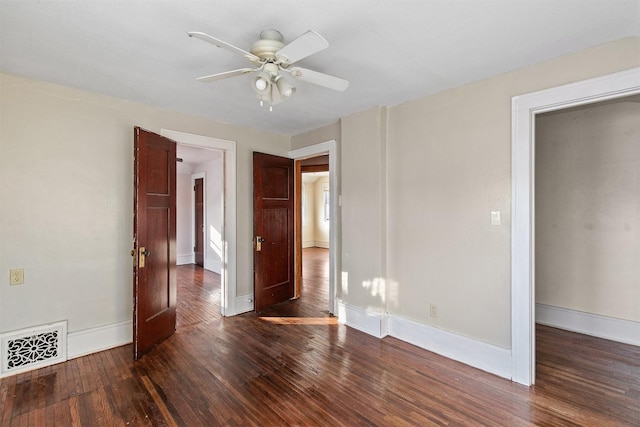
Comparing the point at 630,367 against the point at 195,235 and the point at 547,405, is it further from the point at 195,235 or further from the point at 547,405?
the point at 195,235

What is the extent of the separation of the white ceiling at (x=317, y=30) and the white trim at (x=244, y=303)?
100 inches

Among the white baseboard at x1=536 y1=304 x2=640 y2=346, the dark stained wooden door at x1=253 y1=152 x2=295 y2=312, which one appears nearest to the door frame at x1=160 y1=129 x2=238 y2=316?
the dark stained wooden door at x1=253 y1=152 x2=295 y2=312

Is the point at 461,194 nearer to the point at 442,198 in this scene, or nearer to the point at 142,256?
the point at 442,198

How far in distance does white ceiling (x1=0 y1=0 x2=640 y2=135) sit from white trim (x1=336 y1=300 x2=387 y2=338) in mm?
2325

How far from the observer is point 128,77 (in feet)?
8.05

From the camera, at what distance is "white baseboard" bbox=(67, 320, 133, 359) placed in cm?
270

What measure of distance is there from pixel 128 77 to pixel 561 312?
16.5 feet

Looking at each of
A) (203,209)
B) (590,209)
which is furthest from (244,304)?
(590,209)

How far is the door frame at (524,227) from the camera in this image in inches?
88.9

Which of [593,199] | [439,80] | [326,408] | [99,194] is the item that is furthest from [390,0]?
[593,199]

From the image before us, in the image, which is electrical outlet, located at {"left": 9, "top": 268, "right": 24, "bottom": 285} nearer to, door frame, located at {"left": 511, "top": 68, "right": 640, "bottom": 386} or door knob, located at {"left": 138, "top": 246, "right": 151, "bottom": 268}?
door knob, located at {"left": 138, "top": 246, "right": 151, "bottom": 268}

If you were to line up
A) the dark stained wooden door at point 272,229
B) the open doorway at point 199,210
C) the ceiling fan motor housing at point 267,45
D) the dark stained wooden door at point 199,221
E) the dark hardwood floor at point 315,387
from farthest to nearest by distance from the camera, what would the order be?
the dark stained wooden door at point 199,221 < the open doorway at point 199,210 < the dark stained wooden door at point 272,229 < the dark hardwood floor at point 315,387 < the ceiling fan motor housing at point 267,45

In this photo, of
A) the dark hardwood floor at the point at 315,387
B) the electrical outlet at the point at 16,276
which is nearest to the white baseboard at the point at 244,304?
the dark hardwood floor at the point at 315,387

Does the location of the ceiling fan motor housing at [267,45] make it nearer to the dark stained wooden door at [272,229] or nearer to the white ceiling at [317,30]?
the white ceiling at [317,30]
